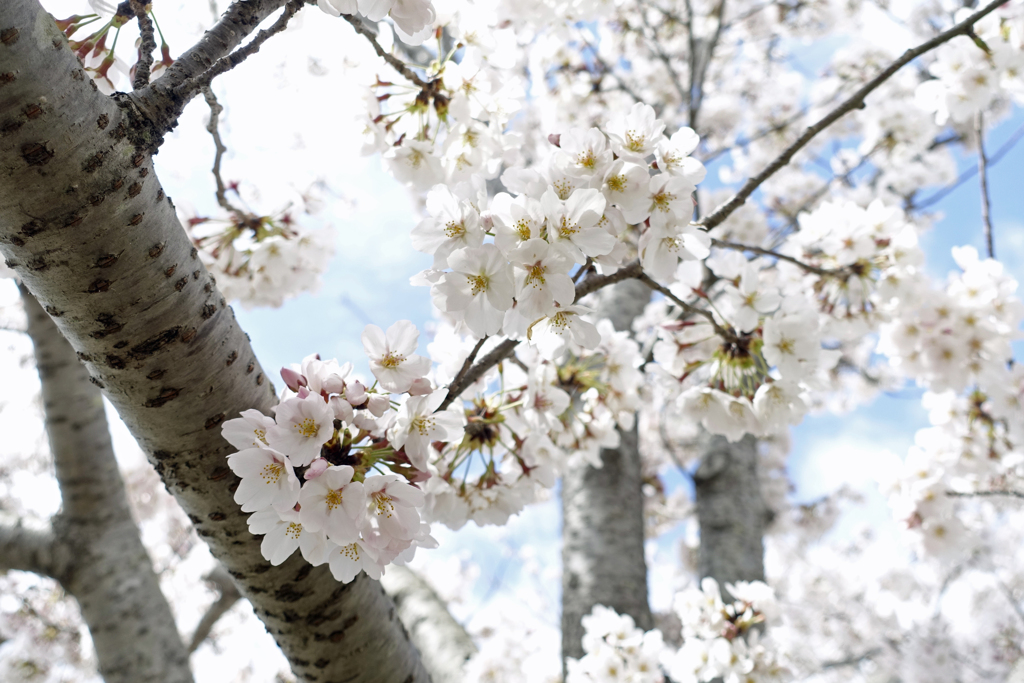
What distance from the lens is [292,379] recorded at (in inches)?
35.1

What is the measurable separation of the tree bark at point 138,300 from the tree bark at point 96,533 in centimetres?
148

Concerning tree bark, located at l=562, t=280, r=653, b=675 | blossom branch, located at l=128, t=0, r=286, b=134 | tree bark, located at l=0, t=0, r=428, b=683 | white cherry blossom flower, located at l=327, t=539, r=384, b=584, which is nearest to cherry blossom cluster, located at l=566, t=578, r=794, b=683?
tree bark, located at l=562, t=280, r=653, b=675

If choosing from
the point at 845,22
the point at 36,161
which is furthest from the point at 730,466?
the point at 845,22

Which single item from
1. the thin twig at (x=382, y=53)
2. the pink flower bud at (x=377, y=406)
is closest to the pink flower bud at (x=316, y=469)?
the pink flower bud at (x=377, y=406)

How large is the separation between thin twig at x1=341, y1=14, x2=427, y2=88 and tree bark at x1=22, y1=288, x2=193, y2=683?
71.4 inches

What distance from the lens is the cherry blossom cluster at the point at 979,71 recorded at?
6.84 feet

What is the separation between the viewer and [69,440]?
231cm

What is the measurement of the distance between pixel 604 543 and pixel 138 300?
86.9 inches

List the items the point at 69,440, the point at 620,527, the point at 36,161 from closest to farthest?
the point at 36,161 < the point at 69,440 < the point at 620,527

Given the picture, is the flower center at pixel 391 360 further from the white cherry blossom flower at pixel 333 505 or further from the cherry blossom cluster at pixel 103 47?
the cherry blossom cluster at pixel 103 47

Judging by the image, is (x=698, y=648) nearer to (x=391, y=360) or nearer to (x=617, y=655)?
(x=617, y=655)

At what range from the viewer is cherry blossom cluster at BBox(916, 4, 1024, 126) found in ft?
6.84

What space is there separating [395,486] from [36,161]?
0.59 m

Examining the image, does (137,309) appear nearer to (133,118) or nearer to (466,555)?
(133,118)
